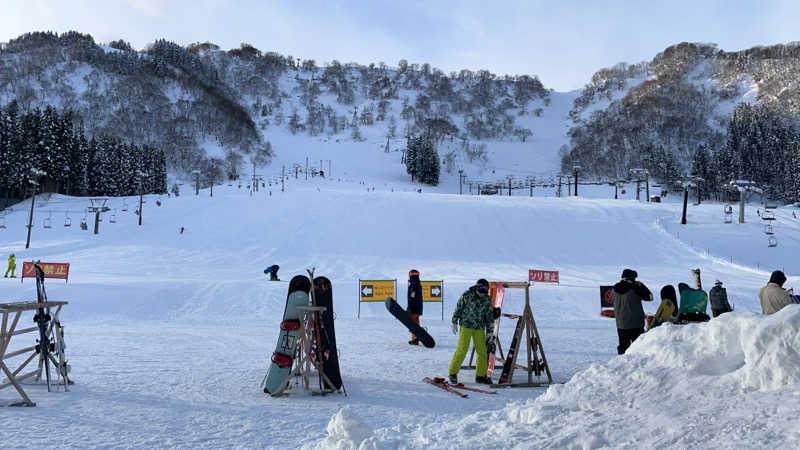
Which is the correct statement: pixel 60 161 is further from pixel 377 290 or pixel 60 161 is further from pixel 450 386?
pixel 450 386

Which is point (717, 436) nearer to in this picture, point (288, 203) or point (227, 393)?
point (227, 393)

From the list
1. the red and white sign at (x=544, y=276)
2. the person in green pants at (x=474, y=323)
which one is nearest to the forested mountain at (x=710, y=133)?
the red and white sign at (x=544, y=276)

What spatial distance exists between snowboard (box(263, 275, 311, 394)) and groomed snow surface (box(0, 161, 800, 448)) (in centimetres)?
32

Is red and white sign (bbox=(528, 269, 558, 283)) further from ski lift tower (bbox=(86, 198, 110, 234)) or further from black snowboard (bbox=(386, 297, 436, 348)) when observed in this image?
ski lift tower (bbox=(86, 198, 110, 234))

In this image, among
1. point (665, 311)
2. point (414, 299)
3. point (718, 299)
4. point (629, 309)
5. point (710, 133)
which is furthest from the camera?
point (710, 133)

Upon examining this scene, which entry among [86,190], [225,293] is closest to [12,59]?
[86,190]

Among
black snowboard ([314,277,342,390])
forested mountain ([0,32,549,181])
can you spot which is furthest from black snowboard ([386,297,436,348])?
forested mountain ([0,32,549,181])

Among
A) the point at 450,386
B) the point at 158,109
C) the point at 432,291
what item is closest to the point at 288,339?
the point at 450,386

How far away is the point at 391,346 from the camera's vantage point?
12484mm

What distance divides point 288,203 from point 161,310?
33153 mm

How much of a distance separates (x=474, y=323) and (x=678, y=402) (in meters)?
3.78

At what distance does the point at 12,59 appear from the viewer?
16762 centimetres

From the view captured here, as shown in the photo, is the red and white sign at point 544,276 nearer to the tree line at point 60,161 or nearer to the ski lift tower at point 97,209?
the ski lift tower at point 97,209

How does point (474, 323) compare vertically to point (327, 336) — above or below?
above
